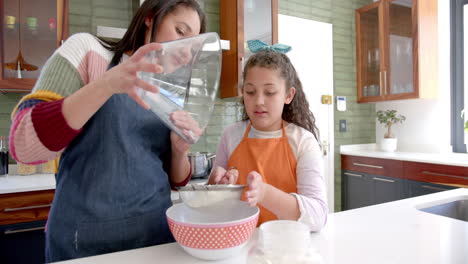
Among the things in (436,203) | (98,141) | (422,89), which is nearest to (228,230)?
(98,141)

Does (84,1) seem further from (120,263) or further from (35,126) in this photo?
(120,263)

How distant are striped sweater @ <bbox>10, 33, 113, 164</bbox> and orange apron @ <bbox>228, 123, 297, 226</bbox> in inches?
23.0

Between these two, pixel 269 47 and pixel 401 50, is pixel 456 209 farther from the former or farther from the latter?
pixel 401 50

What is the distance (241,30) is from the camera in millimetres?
2465

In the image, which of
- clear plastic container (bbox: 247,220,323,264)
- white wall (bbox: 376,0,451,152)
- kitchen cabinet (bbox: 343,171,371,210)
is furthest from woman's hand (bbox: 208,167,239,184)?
white wall (bbox: 376,0,451,152)

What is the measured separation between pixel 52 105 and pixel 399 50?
3215 millimetres

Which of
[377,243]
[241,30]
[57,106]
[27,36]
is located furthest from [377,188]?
[27,36]

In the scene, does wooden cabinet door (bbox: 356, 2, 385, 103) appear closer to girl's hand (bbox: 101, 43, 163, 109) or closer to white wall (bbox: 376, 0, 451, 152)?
white wall (bbox: 376, 0, 451, 152)

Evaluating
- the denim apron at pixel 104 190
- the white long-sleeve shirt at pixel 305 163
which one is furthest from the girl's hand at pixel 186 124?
the white long-sleeve shirt at pixel 305 163

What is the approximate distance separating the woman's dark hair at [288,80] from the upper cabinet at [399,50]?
2.18m

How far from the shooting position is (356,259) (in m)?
0.65

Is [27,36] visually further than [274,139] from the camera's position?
Yes

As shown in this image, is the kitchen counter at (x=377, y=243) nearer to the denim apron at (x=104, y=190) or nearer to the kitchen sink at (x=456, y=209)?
the denim apron at (x=104, y=190)

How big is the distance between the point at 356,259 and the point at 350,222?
25cm
